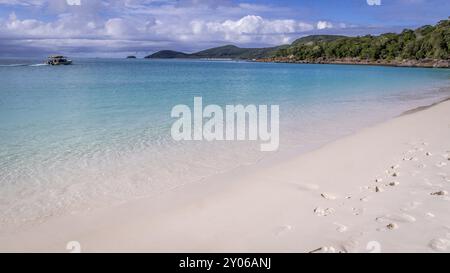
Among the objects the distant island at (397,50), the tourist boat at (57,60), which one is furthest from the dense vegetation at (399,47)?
the tourist boat at (57,60)

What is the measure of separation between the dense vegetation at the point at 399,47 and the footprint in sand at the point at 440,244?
132 metres

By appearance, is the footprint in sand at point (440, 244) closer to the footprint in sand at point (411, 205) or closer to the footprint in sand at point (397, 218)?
the footprint in sand at point (397, 218)

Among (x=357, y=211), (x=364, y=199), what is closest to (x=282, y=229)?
(x=357, y=211)

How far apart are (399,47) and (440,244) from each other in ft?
532

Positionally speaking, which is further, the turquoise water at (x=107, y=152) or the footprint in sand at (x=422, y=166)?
the footprint in sand at (x=422, y=166)

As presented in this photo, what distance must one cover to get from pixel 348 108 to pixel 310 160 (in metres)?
12.2

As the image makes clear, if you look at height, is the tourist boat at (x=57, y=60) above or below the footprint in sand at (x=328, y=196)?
above

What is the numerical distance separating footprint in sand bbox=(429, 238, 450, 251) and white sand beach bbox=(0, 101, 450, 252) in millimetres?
10

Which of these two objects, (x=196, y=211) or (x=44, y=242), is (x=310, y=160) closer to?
(x=196, y=211)

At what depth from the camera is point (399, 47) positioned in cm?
14412

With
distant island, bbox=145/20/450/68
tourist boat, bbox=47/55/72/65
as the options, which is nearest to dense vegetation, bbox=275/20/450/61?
distant island, bbox=145/20/450/68

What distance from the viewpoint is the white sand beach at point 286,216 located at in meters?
4.42

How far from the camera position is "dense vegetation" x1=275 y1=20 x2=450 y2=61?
4751 inches
